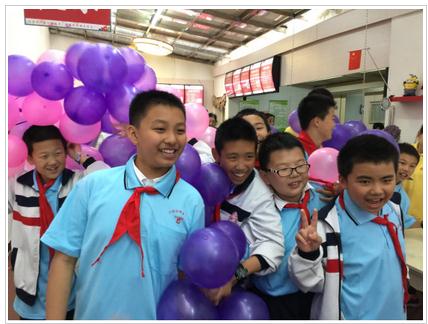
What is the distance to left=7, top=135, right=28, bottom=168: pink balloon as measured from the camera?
1690mm

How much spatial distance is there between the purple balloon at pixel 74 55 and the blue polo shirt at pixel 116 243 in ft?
2.59

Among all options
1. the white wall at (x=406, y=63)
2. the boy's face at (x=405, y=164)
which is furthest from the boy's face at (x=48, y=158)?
the white wall at (x=406, y=63)

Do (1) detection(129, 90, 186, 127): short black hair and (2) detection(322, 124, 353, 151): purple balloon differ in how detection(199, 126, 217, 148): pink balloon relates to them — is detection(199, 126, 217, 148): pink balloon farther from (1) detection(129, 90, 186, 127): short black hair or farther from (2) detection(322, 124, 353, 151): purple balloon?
(1) detection(129, 90, 186, 127): short black hair

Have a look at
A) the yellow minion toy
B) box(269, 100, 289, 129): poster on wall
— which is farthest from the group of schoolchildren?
box(269, 100, 289, 129): poster on wall

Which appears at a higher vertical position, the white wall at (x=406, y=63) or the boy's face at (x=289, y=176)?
the white wall at (x=406, y=63)

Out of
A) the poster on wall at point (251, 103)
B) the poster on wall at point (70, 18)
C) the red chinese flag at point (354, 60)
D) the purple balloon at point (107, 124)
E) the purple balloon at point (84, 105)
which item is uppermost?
the red chinese flag at point (354, 60)

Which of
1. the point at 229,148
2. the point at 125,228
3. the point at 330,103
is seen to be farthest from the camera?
the point at 330,103

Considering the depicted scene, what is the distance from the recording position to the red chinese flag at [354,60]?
4.78 m

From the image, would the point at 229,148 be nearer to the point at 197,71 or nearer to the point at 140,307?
the point at 140,307

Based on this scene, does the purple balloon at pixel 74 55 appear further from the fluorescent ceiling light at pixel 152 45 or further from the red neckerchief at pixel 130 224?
the fluorescent ceiling light at pixel 152 45

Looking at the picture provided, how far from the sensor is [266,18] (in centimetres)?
623

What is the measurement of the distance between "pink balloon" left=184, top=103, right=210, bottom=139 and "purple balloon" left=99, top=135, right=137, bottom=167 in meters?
0.46

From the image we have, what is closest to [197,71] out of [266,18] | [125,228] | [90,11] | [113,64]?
[266,18]

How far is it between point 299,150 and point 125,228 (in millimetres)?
900
